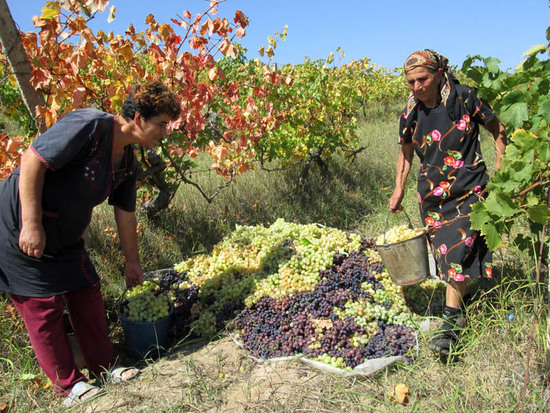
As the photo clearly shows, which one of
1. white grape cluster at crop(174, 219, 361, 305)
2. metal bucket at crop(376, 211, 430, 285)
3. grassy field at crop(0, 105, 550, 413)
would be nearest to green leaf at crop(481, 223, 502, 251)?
grassy field at crop(0, 105, 550, 413)

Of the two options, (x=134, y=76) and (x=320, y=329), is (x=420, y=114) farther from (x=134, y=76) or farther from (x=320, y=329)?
(x=134, y=76)

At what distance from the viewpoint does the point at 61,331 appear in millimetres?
2219

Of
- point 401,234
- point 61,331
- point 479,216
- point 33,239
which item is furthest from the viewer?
point 401,234

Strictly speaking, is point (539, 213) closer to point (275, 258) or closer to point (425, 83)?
point (425, 83)

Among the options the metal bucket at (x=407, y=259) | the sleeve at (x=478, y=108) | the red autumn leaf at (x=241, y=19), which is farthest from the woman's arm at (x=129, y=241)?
the sleeve at (x=478, y=108)

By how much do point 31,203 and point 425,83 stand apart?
2.16m

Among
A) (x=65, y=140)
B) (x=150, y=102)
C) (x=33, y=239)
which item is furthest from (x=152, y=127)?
(x=33, y=239)

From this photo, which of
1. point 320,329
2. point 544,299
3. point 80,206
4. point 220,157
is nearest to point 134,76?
point 220,157

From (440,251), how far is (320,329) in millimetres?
861

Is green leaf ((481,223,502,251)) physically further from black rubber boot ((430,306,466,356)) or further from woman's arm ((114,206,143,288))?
woman's arm ((114,206,143,288))

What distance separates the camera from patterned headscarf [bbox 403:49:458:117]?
227 centimetres

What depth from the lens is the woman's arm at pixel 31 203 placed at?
188 cm

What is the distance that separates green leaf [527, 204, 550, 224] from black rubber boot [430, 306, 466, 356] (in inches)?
31.5

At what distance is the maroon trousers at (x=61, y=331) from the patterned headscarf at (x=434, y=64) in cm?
226
